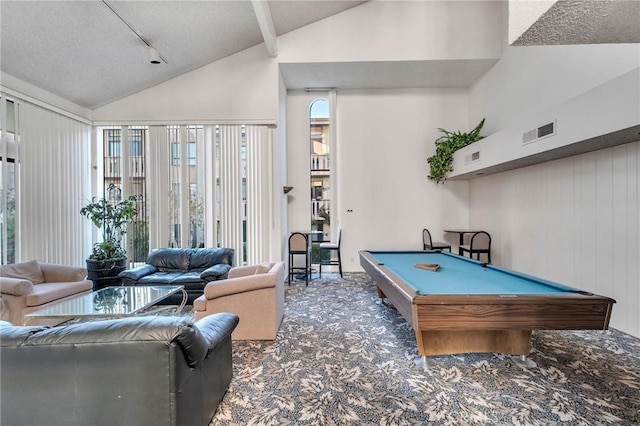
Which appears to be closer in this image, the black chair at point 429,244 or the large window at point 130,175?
the large window at point 130,175

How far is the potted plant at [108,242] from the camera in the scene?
15.2ft

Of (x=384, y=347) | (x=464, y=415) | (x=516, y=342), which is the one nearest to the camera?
(x=464, y=415)

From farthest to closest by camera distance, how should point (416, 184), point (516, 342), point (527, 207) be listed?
point (416, 184) → point (527, 207) → point (516, 342)

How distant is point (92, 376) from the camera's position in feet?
4.58

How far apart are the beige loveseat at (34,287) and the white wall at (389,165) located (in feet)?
12.9

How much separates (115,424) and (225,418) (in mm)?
686

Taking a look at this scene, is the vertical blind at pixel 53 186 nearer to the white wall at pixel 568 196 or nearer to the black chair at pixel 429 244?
the black chair at pixel 429 244

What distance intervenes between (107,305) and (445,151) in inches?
237

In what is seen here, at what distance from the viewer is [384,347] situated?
2.85m

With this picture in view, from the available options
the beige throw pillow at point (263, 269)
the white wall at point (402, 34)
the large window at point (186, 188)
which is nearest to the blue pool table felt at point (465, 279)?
the beige throw pillow at point (263, 269)

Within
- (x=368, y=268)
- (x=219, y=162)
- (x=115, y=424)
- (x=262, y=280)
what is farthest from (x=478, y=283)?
(x=219, y=162)

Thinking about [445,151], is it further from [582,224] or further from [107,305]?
[107,305]

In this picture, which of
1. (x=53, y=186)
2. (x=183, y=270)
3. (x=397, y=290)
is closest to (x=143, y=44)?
(x=53, y=186)

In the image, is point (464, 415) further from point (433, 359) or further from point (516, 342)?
point (516, 342)
